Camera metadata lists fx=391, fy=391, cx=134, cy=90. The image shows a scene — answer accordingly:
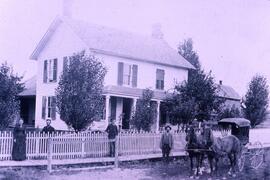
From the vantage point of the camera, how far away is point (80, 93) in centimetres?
1627

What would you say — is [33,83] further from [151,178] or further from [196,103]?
[151,178]

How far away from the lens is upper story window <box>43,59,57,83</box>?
85.9 ft

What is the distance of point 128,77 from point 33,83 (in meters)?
14.1

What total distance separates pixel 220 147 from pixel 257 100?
22.2 m

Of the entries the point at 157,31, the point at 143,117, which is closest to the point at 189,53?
the point at 157,31

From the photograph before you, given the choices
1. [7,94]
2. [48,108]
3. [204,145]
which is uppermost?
[7,94]

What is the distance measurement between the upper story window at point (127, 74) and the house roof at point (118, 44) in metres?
0.63

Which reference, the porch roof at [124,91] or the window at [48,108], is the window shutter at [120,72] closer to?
the porch roof at [124,91]

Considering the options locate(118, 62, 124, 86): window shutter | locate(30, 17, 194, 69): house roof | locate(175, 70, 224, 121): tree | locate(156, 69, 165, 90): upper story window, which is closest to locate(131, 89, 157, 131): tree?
locate(175, 70, 224, 121): tree

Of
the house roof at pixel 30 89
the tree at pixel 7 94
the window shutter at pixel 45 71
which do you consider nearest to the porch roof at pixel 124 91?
the window shutter at pixel 45 71

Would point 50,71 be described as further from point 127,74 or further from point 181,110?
point 181,110

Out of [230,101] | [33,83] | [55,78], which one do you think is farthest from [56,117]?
[230,101]

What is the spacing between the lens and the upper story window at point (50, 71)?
26192mm

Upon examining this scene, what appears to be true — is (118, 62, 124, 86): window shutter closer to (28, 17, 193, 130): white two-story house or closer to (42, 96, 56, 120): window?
(28, 17, 193, 130): white two-story house
